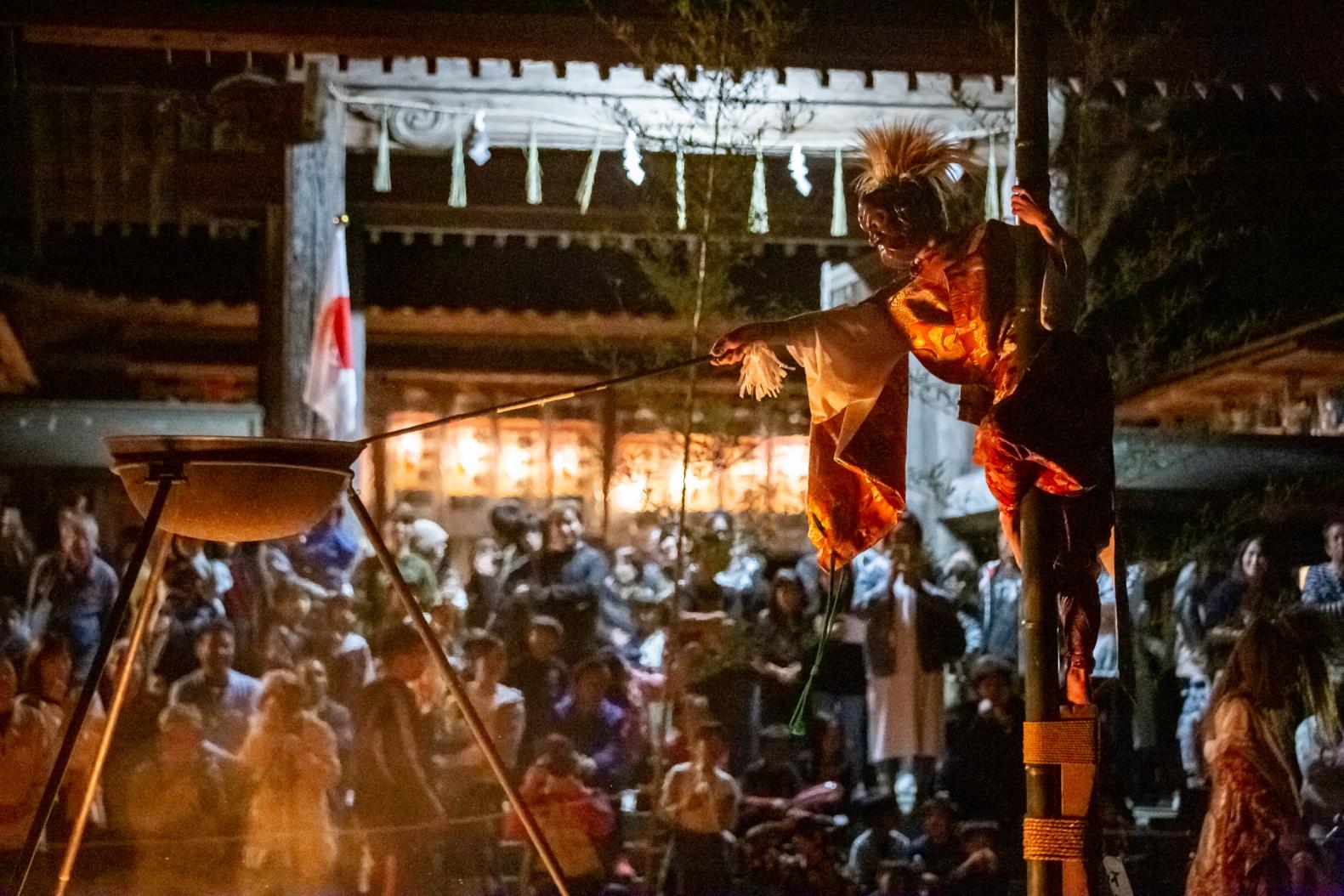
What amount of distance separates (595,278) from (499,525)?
9.23ft

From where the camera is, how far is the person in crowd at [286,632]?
885 cm

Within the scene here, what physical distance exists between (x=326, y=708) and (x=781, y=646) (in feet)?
8.57

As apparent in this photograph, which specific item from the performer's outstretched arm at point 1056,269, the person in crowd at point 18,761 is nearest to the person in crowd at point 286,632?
the person in crowd at point 18,761

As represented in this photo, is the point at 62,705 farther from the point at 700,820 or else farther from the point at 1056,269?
the point at 1056,269

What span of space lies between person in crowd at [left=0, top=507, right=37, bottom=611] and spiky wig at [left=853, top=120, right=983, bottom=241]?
270 inches

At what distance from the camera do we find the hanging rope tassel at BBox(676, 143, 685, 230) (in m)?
8.78

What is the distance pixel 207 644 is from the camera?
840 centimetres

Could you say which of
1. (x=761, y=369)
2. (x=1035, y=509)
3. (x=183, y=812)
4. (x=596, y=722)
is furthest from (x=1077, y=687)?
(x=183, y=812)

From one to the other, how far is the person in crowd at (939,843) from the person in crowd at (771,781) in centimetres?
69

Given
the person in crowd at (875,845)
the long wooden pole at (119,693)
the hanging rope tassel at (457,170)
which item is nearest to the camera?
the long wooden pole at (119,693)

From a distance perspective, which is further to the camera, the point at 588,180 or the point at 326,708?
the point at 588,180

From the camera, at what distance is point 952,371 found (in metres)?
4.41

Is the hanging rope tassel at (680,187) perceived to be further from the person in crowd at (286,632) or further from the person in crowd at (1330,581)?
the person in crowd at (1330,581)

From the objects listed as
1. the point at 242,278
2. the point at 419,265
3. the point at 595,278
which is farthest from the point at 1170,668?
the point at 242,278
